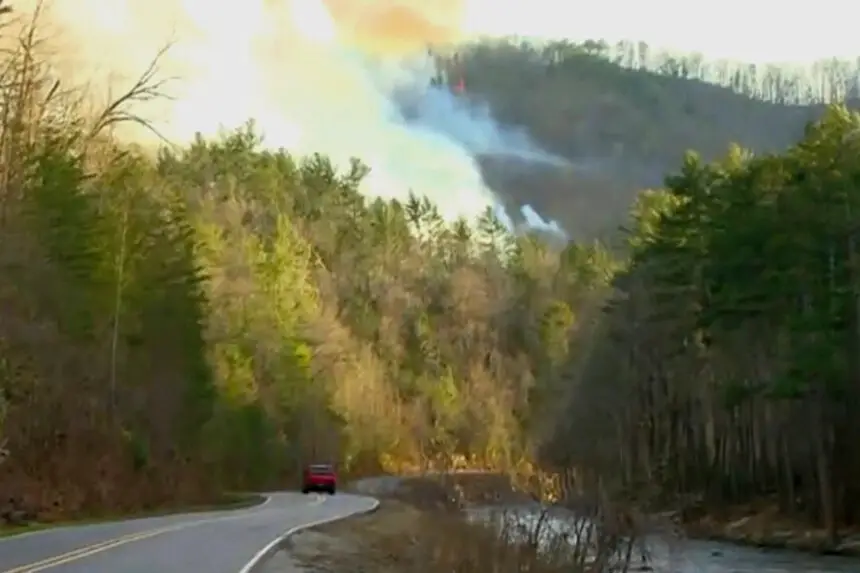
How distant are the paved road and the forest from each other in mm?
5168

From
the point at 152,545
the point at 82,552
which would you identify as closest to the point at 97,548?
the point at 82,552

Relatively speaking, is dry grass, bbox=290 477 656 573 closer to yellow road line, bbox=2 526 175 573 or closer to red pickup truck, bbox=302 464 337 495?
yellow road line, bbox=2 526 175 573

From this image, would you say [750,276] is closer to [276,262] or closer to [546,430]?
[546,430]

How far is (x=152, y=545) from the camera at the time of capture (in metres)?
27.1

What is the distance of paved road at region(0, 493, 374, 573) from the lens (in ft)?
71.8

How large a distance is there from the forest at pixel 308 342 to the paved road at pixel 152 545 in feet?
17.0

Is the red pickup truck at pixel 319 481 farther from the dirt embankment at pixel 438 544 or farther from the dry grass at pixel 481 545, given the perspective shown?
the dry grass at pixel 481 545

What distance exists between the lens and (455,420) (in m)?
122

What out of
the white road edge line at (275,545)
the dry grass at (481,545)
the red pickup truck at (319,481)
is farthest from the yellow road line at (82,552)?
the red pickup truck at (319,481)

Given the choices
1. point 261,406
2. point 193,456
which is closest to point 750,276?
point 193,456

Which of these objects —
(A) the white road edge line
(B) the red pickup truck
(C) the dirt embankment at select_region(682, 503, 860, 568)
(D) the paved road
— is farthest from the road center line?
(B) the red pickup truck

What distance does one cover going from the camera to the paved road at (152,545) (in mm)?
21891

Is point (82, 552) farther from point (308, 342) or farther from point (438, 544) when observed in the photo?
point (308, 342)

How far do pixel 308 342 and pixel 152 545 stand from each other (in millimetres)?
66523
